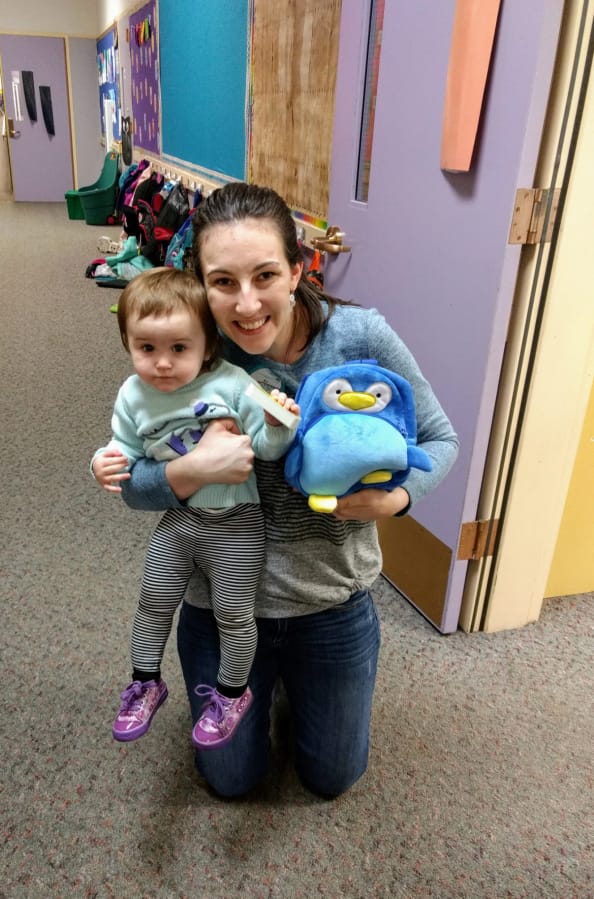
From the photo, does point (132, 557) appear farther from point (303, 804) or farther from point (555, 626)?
point (555, 626)

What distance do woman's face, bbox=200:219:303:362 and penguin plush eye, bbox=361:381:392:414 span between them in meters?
0.19

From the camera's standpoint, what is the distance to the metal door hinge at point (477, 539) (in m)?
1.71

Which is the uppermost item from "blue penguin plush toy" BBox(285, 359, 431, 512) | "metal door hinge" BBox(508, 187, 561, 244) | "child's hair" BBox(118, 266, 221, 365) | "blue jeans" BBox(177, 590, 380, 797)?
"metal door hinge" BBox(508, 187, 561, 244)

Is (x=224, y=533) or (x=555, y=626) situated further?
(x=555, y=626)

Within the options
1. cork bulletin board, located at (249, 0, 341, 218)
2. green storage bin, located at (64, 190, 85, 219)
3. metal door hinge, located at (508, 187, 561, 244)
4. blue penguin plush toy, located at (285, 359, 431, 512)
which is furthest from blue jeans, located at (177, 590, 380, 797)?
green storage bin, located at (64, 190, 85, 219)

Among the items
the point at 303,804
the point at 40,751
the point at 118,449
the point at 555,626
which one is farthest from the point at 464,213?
the point at 40,751

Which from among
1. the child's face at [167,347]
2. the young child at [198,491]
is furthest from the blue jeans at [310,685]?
the child's face at [167,347]

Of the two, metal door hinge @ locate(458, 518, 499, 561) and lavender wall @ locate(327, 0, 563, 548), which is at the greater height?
lavender wall @ locate(327, 0, 563, 548)

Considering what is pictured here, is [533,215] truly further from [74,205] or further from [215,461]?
[74,205]

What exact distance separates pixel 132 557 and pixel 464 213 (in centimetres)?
137

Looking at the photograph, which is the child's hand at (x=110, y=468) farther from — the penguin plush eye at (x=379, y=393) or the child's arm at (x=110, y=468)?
the penguin plush eye at (x=379, y=393)

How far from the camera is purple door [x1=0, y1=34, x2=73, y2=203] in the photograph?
9.26 metres

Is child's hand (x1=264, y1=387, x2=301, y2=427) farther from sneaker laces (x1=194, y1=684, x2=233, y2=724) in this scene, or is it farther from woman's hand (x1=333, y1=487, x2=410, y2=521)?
sneaker laces (x1=194, y1=684, x2=233, y2=724)

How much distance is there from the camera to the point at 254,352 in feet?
3.49
